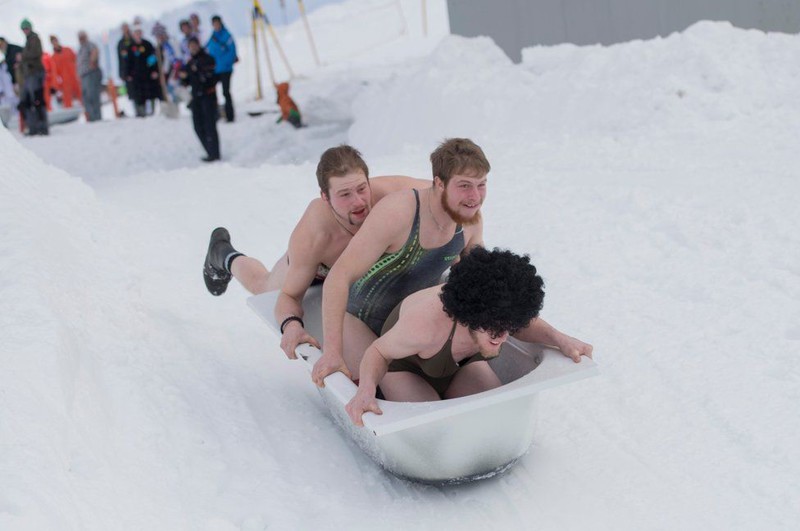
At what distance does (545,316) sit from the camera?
408 centimetres

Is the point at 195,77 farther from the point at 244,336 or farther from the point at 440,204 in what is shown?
the point at 440,204

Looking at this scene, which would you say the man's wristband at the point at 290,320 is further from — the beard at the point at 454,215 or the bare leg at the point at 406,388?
the beard at the point at 454,215

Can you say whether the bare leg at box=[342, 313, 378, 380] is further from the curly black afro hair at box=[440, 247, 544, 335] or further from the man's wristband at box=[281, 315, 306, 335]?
the curly black afro hair at box=[440, 247, 544, 335]

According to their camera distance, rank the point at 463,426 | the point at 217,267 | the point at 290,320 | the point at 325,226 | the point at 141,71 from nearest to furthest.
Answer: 1. the point at 463,426
2. the point at 290,320
3. the point at 325,226
4. the point at 217,267
5. the point at 141,71

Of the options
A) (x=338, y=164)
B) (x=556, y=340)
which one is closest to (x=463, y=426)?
(x=556, y=340)

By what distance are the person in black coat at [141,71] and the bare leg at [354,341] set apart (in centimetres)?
991

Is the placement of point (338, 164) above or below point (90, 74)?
below

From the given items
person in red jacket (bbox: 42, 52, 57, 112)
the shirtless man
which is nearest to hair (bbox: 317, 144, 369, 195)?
the shirtless man

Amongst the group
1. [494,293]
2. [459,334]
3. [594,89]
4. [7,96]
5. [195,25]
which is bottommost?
[459,334]

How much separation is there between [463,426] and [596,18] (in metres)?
7.23

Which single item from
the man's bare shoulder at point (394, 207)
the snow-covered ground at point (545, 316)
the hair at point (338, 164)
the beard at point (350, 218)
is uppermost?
the hair at point (338, 164)

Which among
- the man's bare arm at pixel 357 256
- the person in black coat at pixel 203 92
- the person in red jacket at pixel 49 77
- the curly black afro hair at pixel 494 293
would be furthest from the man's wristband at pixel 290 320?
the person in red jacket at pixel 49 77

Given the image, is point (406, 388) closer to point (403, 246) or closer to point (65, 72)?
point (403, 246)

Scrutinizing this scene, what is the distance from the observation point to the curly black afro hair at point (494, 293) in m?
2.32
